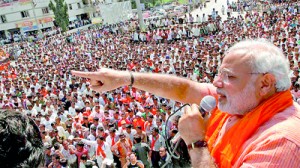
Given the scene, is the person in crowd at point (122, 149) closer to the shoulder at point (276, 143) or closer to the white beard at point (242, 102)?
the white beard at point (242, 102)

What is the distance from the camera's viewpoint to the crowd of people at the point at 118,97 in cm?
545

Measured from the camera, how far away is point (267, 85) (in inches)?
54.4

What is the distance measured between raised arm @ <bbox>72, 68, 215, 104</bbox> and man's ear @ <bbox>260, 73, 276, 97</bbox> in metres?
0.61

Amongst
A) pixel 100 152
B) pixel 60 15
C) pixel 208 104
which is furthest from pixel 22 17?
pixel 208 104

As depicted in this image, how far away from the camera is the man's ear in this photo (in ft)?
4.49

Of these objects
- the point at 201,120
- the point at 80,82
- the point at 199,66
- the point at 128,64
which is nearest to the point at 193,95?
the point at 201,120

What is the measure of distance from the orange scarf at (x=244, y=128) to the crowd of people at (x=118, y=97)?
49cm

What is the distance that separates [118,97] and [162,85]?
273 inches

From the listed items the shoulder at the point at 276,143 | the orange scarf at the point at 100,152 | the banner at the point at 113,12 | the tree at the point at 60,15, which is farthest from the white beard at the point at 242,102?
the tree at the point at 60,15

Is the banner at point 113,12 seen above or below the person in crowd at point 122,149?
above

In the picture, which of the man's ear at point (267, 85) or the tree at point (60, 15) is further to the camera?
the tree at point (60, 15)

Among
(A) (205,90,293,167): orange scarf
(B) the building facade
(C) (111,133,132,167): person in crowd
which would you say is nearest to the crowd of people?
(C) (111,133,132,167): person in crowd

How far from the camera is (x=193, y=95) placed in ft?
6.73

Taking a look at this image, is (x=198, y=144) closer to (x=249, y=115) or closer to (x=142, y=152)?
(x=249, y=115)
